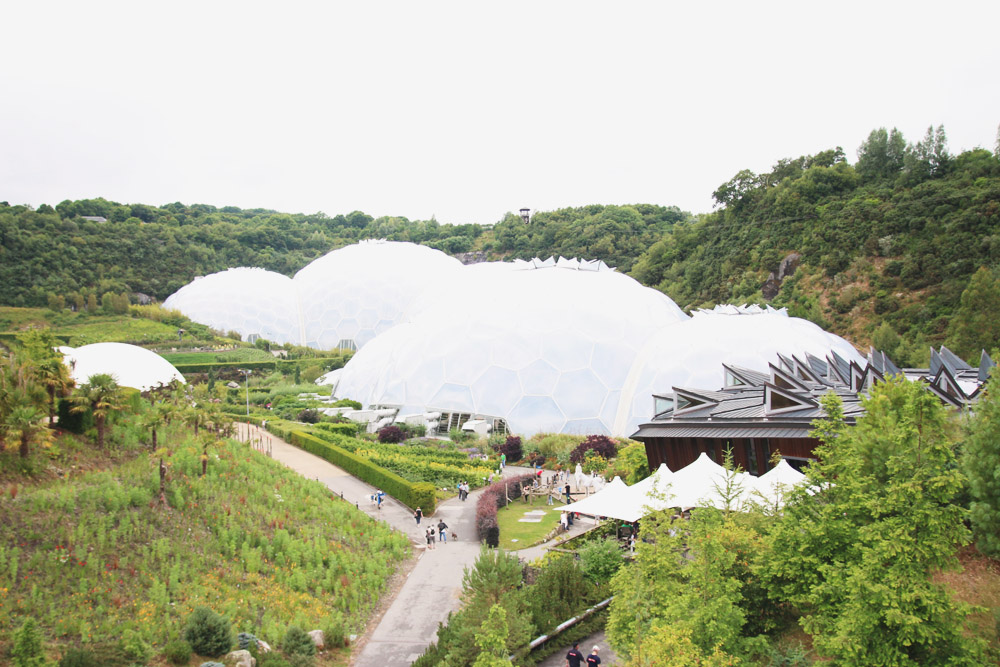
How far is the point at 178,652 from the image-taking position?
9.81m

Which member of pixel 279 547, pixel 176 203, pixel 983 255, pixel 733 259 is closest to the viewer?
pixel 279 547

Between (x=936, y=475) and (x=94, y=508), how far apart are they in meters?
13.6

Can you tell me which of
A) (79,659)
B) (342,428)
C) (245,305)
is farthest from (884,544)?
(245,305)

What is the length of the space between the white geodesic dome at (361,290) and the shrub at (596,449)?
106ft

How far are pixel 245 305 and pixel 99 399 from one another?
46421mm

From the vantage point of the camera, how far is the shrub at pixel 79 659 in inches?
354

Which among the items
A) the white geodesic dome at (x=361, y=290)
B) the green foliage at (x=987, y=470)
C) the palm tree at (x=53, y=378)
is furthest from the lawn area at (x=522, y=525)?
the white geodesic dome at (x=361, y=290)

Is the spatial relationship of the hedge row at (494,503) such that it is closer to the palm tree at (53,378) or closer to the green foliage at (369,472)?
the green foliage at (369,472)

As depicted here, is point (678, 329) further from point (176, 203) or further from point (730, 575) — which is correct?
point (176, 203)

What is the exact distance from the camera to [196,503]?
14398 mm

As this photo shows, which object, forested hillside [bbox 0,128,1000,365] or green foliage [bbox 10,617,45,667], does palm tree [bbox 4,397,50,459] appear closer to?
green foliage [bbox 10,617,45,667]

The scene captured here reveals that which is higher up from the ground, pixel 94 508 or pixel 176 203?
pixel 176 203

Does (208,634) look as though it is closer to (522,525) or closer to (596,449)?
(522,525)

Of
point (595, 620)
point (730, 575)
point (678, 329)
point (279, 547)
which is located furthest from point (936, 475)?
point (678, 329)
